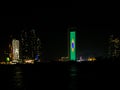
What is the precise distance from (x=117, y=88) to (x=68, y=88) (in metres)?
6.19

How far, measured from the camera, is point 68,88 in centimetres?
4216

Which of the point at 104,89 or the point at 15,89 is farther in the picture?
the point at 15,89

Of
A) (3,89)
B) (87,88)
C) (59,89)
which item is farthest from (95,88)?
(3,89)

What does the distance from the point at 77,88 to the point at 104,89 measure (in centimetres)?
439

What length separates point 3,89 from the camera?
1604 inches

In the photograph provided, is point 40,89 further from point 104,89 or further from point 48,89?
point 104,89

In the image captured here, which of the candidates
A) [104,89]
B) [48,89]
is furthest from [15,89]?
[104,89]

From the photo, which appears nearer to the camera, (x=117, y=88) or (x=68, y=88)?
(x=117, y=88)

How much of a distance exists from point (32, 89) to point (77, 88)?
5.80m

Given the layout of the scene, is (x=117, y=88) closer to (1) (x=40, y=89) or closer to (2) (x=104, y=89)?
(2) (x=104, y=89)

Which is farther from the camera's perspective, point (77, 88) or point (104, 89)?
point (77, 88)

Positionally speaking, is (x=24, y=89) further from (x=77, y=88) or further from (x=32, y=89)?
(x=77, y=88)

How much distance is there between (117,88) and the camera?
130 feet

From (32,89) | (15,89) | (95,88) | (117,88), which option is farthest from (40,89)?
(117,88)
